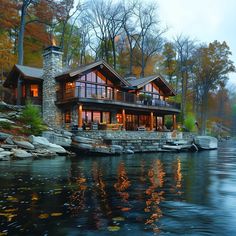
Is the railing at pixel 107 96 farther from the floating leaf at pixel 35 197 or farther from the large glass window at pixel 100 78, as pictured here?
the floating leaf at pixel 35 197

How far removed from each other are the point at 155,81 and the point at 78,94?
1261 centimetres

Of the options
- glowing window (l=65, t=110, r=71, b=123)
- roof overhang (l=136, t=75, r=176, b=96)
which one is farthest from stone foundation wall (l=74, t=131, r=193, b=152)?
roof overhang (l=136, t=75, r=176, b=96)

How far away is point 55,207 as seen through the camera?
6242mm

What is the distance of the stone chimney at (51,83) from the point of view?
1147 inches

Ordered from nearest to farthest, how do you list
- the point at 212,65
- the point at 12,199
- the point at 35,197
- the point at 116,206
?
Answer: the point at 116,206 < the point at 12,199 < the point at 35,197 < the point at 212,65

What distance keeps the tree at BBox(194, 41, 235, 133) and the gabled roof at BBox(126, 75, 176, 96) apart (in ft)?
42.9

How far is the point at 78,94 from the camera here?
26984mm

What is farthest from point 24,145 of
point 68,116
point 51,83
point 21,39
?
point 21,39

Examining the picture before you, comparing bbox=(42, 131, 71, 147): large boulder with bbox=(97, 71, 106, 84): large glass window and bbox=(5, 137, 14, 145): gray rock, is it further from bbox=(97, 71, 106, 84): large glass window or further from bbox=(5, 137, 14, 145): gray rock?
bbox=(97, 71, 106, 84): large glass window

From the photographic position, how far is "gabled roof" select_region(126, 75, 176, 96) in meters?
33.4

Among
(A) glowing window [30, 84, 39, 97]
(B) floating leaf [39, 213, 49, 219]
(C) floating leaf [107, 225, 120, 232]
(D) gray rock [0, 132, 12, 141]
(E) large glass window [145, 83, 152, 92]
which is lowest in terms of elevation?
(C) floating leaf [107, 225, 120, 232]

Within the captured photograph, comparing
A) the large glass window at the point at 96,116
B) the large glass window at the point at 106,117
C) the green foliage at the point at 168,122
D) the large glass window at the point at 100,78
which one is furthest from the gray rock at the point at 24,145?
the green foliage at the point at 168,122

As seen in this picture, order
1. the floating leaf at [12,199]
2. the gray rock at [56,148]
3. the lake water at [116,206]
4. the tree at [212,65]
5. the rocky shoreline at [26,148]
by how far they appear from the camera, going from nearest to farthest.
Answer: the lake water at [116,206] → the floating leaf at [12,199] → the rocky shoreline at [26,148] → the gray rock at [56,148] → the tree at [212,65]

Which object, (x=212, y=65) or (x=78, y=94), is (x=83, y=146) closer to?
(x=78, y=94)
